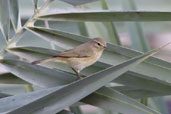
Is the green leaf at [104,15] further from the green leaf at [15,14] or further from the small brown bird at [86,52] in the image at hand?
the small brown bird at [86,52]

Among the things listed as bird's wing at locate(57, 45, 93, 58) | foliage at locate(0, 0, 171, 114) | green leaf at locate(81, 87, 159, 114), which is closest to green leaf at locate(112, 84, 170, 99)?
foliage at locate(0, 0, 171, 114)

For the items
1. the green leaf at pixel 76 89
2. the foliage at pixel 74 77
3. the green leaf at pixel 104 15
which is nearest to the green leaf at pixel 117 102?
the foliage at pixel 74 77

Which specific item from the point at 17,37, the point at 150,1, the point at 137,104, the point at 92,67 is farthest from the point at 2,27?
the point at 150,1

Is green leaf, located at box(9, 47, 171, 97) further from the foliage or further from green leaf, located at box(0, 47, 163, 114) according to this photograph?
green leaf, located at box(0, 47, 163, 114)

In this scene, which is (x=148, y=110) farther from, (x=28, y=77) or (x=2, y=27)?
(x=2, y=27)

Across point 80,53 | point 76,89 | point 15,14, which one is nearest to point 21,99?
point 76,89
